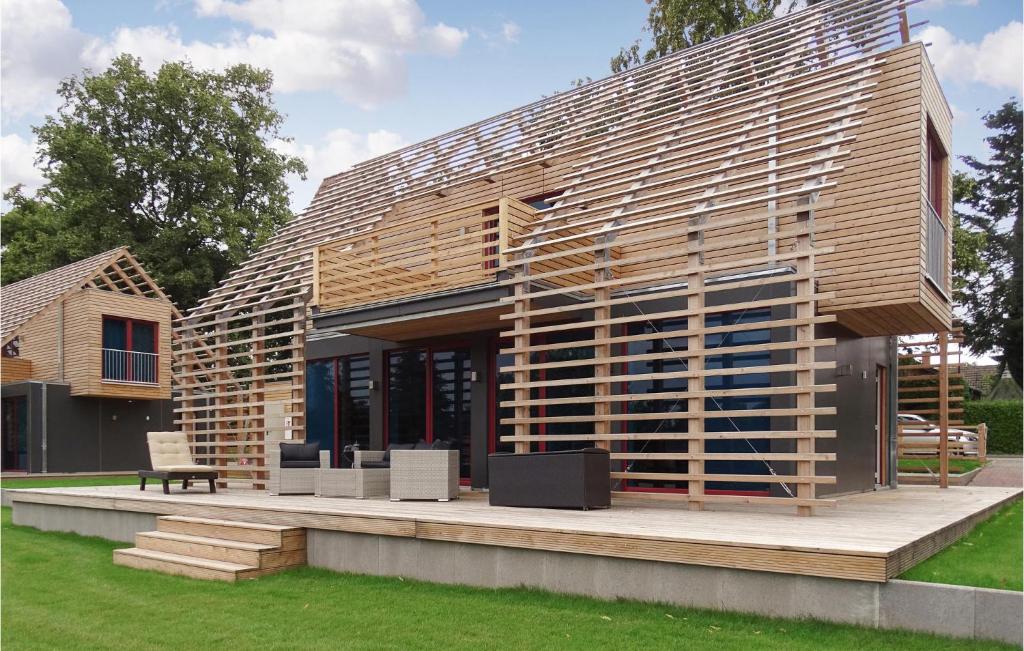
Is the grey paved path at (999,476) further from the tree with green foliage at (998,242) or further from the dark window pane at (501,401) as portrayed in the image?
the tree with green foliage at (998,242)

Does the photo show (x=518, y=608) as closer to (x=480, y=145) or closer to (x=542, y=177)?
(x=542, y=177)

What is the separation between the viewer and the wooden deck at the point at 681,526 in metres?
5.25

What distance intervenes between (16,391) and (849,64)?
909 inches

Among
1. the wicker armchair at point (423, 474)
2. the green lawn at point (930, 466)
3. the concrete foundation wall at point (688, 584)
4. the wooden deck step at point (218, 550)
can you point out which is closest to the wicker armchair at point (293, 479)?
the wicker armchair at point (423, 474)

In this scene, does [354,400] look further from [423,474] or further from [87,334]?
[87,334]

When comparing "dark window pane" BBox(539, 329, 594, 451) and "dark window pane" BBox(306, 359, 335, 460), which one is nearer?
"dark window pane" BBox(539, 329, 594, 451)

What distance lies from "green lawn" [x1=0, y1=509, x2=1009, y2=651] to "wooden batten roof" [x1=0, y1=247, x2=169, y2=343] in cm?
1778

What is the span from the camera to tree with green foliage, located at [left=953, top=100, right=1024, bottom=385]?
37188 millimetres

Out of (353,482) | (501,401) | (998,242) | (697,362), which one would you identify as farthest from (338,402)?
(998,242)

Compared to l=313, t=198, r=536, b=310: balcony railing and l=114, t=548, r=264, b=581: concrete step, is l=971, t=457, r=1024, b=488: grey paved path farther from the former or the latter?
l=114, t=548, r=264, b=581: concrete step

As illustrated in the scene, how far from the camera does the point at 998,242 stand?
38.1m

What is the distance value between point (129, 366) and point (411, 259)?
652 inches

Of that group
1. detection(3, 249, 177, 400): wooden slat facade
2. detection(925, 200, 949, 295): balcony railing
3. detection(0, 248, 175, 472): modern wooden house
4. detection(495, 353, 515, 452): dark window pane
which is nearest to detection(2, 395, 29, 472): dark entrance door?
detection(0, 248, 175, 472): modern wooden house

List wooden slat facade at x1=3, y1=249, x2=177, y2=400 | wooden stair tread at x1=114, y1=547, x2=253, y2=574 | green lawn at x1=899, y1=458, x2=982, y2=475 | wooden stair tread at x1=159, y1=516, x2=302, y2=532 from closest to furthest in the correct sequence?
1. wooden stair tread at x1=114, y1=547, x2=253, y2=574
2. wooden stair tread at x1=159, y1=516, x2=302, y2=532
3. green lawn at x1=899, y1=458, x2=982, y2=475
4. wooden slat facade at x1=3, y1=249, x2=177, y2=400
